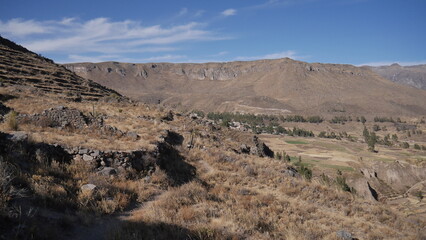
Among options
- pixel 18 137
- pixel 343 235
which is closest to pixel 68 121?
pixel 18 137

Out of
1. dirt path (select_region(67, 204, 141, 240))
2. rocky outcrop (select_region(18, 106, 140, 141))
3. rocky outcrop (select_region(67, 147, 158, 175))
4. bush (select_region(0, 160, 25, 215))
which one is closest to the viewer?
bush (select_region(0, 160, 25, 215))

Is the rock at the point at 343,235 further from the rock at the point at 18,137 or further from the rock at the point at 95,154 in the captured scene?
the rock at the point at 18,137

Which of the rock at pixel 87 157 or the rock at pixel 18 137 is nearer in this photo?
the rock at pixel 18 137

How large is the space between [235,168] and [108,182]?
26.5 feet

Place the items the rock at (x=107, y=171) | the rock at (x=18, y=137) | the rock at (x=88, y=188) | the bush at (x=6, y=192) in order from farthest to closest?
the rock at (x=107, y=171) → the rock at (x=18, y=137) → the rock at (x=88, y=188) → the bush at (x=6, y=192)

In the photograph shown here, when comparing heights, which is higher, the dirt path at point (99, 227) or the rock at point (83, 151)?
the rock at point (83, 151)

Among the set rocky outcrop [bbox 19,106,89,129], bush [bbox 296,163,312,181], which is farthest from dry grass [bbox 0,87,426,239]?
bush [bbox 296,163,312,181]

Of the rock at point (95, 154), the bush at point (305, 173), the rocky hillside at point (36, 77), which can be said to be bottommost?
the bush at point (305, 173)

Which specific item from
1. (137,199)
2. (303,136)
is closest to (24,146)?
(137,199)

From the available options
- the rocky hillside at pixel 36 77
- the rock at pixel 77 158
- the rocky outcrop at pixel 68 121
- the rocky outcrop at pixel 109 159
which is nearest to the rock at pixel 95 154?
the rocky outcrop at pixel 109 159

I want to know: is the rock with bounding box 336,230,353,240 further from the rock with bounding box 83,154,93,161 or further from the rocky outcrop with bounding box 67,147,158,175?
the rock with bounding box 83,154,93,161

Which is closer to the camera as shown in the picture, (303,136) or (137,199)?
(137,199)

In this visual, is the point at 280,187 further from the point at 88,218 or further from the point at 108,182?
the point at 88,218

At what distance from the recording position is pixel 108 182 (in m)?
8.36
